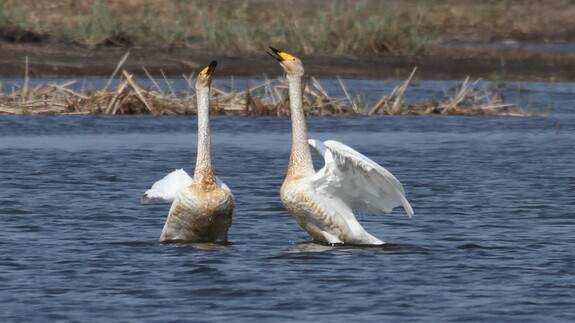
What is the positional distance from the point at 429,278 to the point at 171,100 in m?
11.3

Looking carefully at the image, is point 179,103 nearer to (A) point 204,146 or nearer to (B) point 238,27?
(A) point 204,146

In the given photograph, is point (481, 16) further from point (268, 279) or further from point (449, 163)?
point (268, 279)

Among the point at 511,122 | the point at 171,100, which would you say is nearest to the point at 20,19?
the point at 171,100

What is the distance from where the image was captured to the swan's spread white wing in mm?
9430

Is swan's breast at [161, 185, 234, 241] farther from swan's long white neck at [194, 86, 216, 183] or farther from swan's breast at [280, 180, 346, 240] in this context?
swan's breast at [280, 180, 346, 240]

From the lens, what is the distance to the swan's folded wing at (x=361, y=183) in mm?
9414

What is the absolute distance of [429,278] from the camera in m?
9.16

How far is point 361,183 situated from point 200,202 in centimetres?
107

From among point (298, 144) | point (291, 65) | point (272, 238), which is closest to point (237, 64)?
point (272, 238)

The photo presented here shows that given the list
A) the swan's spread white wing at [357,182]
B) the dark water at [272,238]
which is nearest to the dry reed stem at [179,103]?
the dark water at [272,238]

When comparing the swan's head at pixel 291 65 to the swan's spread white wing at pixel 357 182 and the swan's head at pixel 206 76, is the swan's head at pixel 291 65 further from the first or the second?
the swan's spread white wing at pixel 357 182

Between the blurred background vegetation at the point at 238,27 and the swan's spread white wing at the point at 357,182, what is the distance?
1905 centimetres

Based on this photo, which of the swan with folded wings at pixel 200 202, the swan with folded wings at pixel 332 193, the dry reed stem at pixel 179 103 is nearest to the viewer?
the swan with folded wings at pixel 332 193

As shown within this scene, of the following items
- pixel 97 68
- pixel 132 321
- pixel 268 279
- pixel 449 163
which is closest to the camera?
pixel 132 321
